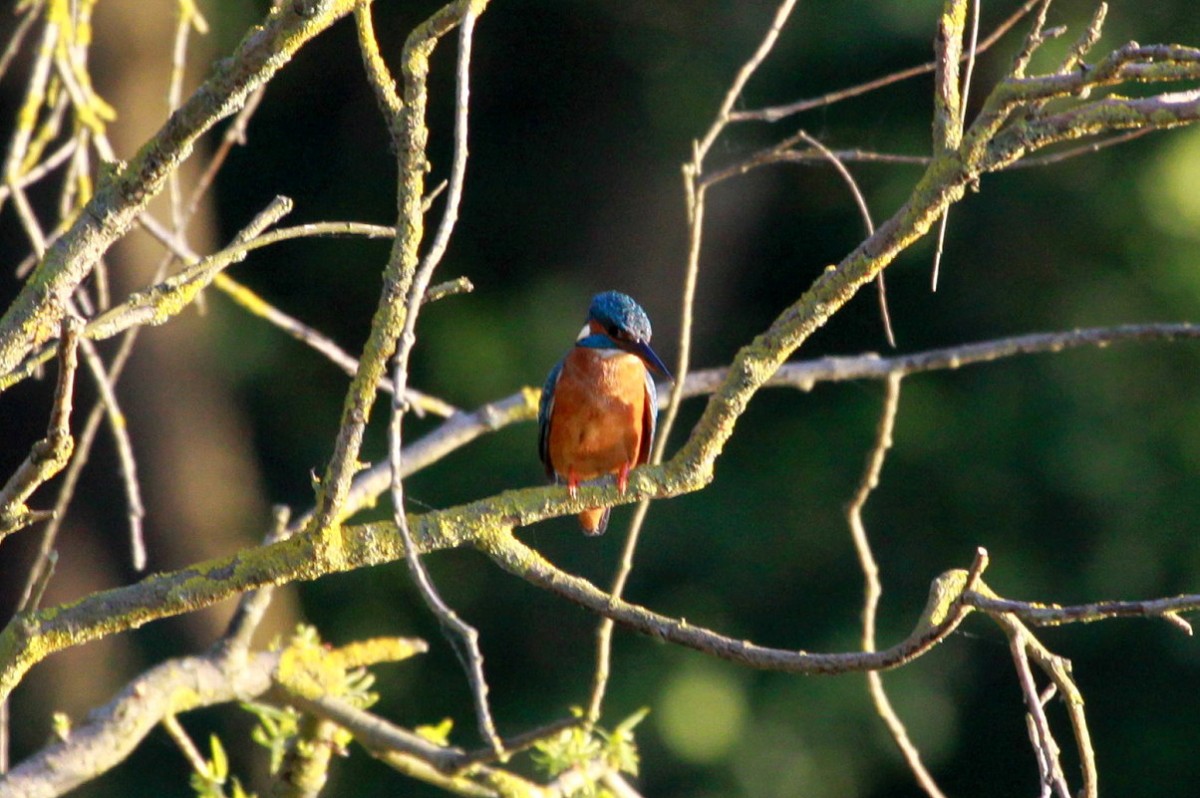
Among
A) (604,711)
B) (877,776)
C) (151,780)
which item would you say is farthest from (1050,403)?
(151,780)

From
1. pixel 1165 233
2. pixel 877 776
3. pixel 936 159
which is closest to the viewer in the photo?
pixel 936 159

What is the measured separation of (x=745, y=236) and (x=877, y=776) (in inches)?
100

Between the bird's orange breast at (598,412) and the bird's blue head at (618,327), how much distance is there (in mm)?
28

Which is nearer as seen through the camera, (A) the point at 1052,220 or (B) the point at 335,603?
(A) the point at 1052,220

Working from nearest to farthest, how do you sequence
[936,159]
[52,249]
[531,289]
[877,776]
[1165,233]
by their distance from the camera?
1. [936,159]
2. [52,249]
3. [1165,233]
4. [877,776]
5. [531,289]

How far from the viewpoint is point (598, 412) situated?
3.18 meters

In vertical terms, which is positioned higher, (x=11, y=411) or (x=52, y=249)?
(x=11, y=411)

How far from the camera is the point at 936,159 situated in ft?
4.91

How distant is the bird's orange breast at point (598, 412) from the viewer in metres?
3.19

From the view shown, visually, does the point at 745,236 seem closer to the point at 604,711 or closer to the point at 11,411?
the point at 604,711

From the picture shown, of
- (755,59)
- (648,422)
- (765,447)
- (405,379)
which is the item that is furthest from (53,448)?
(765,447)

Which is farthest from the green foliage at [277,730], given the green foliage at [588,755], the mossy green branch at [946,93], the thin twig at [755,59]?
the mossy green branch at [946,93]

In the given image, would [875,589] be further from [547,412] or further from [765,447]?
[765,447]

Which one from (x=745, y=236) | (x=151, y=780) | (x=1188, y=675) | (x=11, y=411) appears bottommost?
(x=151, y=780)
